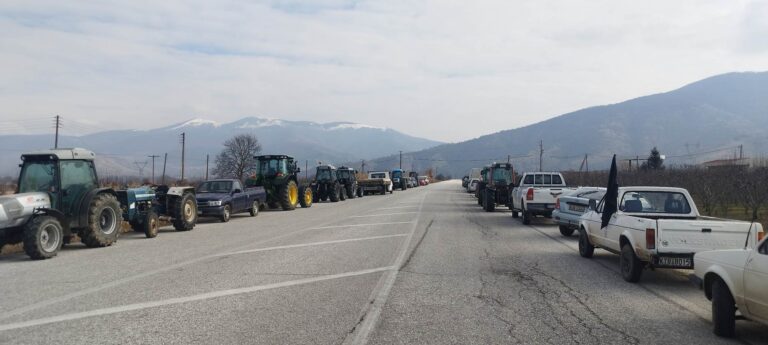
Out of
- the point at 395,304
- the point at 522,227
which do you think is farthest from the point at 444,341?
→ the point at 522,227

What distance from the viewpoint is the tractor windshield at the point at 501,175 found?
30.4 m

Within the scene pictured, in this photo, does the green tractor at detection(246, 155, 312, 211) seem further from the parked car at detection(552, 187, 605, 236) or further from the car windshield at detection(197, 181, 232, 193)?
the parked car at detection(552, 187, 605, 236)

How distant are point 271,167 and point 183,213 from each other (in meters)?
11.3

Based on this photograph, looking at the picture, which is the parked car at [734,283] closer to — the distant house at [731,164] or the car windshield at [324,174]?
the distant house at [731,164]

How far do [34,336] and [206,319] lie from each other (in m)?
1.78

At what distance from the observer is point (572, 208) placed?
16578 mm

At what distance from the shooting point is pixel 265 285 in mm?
9203

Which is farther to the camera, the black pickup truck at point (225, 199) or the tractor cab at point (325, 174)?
the tractor cab at point (325, 174)

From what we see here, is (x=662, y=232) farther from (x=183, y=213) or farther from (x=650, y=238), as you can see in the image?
(x=183, y=213)

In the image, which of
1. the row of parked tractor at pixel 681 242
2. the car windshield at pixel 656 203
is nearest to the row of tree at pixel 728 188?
the row of parked tractor at pixel 681 242

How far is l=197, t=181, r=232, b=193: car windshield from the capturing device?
23.9m

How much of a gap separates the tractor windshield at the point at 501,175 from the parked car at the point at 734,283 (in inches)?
912

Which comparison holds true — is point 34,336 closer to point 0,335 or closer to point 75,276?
point 0,335

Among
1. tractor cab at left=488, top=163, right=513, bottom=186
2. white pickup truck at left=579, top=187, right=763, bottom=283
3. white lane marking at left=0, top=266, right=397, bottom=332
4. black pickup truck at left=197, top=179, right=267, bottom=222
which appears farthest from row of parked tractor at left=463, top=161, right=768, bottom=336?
tractor cab at left=488, top=163, right=513, bottom=186
